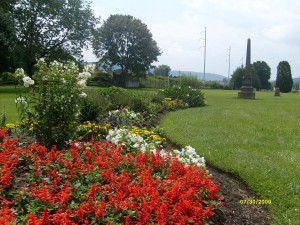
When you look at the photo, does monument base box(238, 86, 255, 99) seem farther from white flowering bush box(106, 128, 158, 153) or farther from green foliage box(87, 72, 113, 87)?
green foliage box(87, 72, 113, 87)

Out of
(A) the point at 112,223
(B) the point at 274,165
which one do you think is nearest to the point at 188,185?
(A) the point at 112,223

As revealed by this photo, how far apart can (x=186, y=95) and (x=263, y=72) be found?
53.5m

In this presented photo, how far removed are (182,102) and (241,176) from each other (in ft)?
37.2

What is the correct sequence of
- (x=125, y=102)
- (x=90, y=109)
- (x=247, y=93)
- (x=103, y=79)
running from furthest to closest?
(x=103, y=79), (x=247, y=93), (x=125, y=102), (x=90, y=109)

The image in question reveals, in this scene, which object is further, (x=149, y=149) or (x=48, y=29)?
(x=48, y=29)

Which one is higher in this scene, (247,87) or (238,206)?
(247,87)

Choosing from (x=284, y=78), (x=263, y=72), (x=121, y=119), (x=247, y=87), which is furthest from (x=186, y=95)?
(x=263, y=72)

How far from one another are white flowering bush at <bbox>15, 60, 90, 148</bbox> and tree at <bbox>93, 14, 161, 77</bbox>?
139ft

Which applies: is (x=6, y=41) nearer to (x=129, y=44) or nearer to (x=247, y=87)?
(x=247, y=87)

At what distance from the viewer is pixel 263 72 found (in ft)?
216

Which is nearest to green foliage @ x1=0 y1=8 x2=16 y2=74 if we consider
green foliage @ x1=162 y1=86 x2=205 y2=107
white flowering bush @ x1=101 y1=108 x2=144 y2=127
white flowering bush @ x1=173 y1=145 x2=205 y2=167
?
green foliage @ x1=162 y1=86 x2=205 y2=107

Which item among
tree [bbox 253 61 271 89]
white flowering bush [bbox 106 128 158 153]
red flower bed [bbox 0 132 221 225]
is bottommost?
red flower bed [bbox 0 132 221 225]

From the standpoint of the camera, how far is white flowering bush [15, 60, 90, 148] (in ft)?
16.5

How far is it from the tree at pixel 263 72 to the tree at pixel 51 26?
41.6 meters
